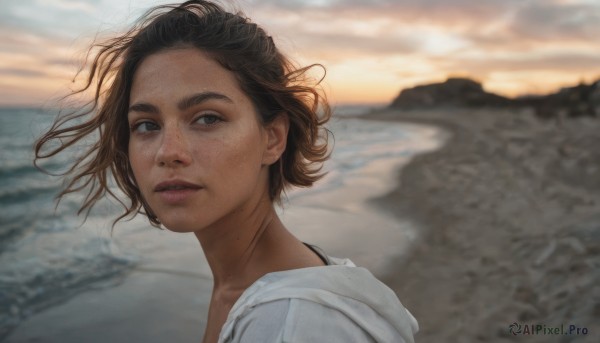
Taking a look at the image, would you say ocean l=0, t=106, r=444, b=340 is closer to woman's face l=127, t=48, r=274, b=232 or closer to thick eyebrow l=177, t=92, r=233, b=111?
woman's face l=127, t=48, r=274, b=232

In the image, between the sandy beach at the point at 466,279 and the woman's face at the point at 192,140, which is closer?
the woman's face at the point at 192,140

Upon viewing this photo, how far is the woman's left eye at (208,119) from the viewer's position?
1.83 meters

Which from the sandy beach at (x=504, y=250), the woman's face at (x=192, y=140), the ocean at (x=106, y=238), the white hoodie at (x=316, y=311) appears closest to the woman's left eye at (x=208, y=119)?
the woman's face at (x=192, y=140)

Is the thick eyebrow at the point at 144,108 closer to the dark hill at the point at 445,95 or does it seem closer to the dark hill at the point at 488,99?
the dark hill at the point at 488,99

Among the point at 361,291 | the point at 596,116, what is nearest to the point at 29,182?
the point at 361,291

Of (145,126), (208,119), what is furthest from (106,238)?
(208,119)

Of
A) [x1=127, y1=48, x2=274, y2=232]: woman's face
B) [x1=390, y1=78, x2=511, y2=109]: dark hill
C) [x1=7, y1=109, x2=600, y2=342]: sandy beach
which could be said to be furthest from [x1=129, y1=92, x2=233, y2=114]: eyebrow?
[x1=390, y1=78, x2=511, y2=109]: dark hill

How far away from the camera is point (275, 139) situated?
6.92 ft

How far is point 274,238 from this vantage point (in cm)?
198

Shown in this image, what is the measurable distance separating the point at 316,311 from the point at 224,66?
938mm

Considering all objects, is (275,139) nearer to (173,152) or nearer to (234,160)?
(234,160)

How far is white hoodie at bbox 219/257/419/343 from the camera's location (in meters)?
1.37

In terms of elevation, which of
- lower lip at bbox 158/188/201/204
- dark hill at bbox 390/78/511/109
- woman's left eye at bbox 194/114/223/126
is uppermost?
woman's left eye at bbox 194/114/223/126

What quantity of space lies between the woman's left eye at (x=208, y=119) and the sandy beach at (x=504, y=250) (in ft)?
8.75
